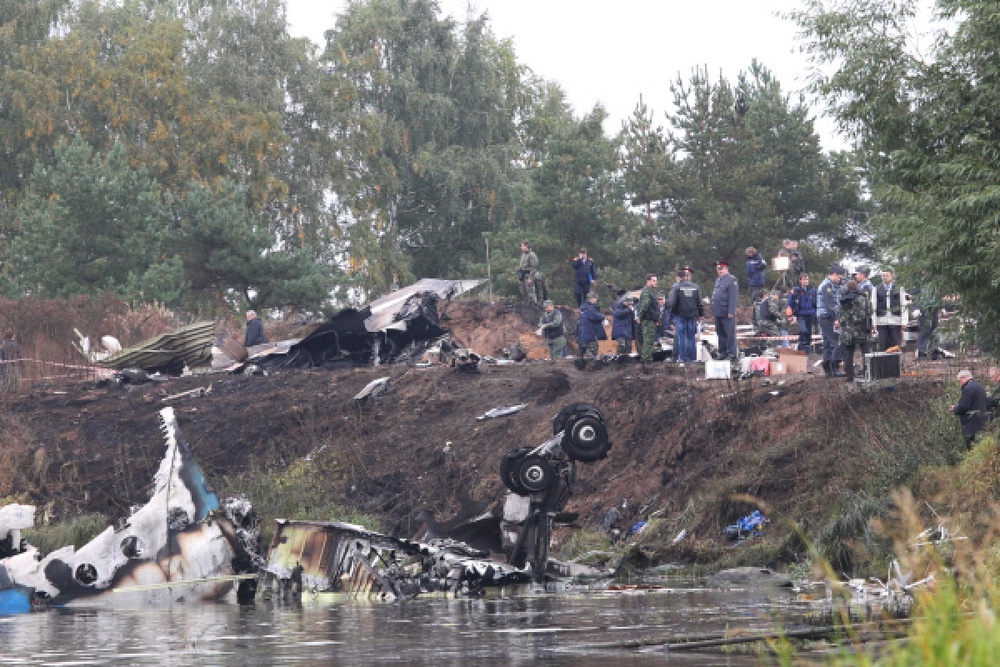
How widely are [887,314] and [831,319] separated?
1533 mm

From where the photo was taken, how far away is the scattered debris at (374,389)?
32.6m

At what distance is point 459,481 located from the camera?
28.7 m

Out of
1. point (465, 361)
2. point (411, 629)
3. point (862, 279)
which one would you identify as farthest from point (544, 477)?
point (465, 361)

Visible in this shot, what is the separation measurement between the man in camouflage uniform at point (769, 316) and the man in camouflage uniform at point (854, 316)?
10.4m

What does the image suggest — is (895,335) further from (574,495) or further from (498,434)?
(498,434)

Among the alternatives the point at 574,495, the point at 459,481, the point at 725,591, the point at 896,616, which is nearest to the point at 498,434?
the point at 459,481

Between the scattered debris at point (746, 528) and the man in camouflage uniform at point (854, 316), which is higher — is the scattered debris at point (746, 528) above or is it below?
below

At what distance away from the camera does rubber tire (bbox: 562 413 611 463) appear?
1984 centimetres

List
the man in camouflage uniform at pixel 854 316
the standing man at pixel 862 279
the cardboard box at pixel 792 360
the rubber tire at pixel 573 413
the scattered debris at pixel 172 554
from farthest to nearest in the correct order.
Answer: the cardboard box at pixel 792 360, the standing man at pixel 862 279, the man in camouflage uniform at pixel 854 316, the scattered debris at pixel 172 554, the rubber tire at pixel 573 413

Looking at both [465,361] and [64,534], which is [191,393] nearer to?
[465,361]

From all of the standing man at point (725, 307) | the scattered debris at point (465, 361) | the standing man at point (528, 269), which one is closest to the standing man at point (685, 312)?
the standing man at point (725, 307)

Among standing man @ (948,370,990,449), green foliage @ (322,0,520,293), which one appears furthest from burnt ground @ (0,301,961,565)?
green foliage @ (322,0,520,293)

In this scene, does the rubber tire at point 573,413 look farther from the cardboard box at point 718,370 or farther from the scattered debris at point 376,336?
the scattered debris at point 376,336

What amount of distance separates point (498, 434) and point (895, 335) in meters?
8.07
